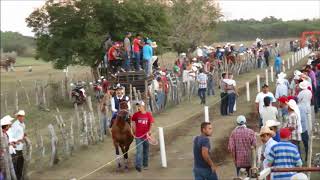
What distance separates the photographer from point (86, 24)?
105ft

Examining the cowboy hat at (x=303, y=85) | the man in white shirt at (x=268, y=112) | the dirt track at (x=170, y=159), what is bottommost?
the dirt track at (x=170, y=159)

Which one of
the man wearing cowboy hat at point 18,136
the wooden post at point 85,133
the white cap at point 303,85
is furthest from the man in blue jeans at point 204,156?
the wooden post at point 85,133

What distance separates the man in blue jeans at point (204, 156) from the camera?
9.99 meters

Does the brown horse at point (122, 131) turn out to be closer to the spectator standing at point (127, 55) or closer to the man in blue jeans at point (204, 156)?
the man in blue jeans at point (204, 156)

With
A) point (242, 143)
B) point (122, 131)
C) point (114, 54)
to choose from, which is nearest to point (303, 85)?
point (242, 143)

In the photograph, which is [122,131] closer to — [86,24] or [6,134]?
[6,134]

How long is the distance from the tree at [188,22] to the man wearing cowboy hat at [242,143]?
1440 inches

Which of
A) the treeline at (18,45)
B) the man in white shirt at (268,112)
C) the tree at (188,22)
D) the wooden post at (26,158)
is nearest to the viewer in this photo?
the man in white shirt at (268,112)

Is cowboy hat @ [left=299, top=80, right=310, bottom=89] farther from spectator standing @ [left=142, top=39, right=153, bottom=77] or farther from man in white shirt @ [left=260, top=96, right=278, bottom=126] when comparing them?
spectator standing @ [left=142, top=39, right=153, bottom=77]

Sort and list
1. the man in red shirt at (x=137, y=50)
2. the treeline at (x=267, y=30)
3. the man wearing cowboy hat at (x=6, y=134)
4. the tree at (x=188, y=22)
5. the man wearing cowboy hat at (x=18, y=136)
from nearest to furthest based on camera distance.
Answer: the man wearing cowboy hat at (x=6, y=134)
the man wearing cowboy hat at (x=18, y=136)
the man in red shirt at (x=137, y=50)
the tree at (x=188, y=22)
the treeline at (x=267, y=30)


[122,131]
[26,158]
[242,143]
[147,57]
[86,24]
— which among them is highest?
[86,24]

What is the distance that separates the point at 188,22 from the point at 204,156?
130ft

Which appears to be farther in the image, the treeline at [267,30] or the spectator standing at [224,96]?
the treeline at [267,30]

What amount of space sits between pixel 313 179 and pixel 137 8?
2229 centimetres
